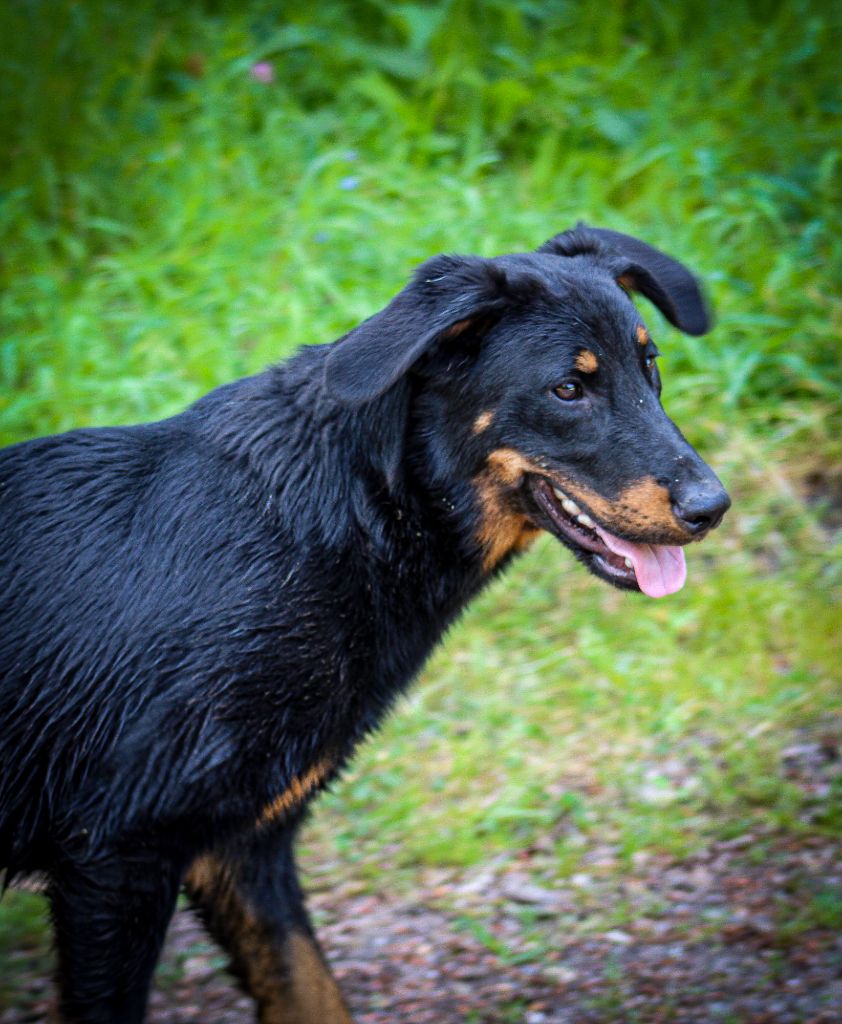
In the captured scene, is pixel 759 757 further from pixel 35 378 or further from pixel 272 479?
pixel 35 378

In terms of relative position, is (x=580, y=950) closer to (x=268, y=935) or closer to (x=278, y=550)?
(x=268, y=935)

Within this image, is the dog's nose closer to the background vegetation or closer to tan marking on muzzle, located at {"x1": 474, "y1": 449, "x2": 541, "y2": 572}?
tan marking on muzzle, located at {"x1": 474, "y1": 449, "x2": 541, "y2": 572}

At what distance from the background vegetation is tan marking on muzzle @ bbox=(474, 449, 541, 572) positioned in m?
1.37

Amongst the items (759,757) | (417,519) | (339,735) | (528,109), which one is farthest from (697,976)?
(528,109)

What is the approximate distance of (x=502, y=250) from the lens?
5918 mm

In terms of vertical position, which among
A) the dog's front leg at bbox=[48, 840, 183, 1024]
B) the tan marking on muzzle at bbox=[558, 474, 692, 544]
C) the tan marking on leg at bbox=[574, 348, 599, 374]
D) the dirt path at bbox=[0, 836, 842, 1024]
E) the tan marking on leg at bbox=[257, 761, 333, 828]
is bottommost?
the dirt path at bbox=[0, 836, 842, 1024]

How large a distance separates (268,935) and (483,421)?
1523 millimetres

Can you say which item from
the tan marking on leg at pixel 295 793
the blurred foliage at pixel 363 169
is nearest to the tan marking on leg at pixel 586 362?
the tan marking on leg at pixel 295 793

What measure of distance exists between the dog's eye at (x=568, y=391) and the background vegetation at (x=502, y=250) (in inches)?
69.6

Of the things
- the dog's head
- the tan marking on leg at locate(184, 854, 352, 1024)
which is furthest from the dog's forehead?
the tan marking on leg at locate(184, 854, 352, 1024)

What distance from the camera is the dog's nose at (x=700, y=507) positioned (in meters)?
3.01

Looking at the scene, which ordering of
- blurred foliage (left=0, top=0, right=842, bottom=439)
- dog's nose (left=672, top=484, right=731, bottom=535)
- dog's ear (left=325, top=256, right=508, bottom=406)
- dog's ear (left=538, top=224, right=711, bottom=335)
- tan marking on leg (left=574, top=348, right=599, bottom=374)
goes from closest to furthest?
1. dog's ear (left=325, top=256, right=508, bottom=406)
2. dog's nose (left=672, top=484, right=731, bottom=535)
3. tan marking on leg (left=574, top=348, right=599, bottom=374)
4. dog's ear (left=538, top=224, right=711, bottom=335)
5. blurred foliage (left=0, top=0, right=842, bottom=439)

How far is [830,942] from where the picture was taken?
3.64m

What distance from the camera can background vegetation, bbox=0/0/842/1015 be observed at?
Result: 4520 millimetres
